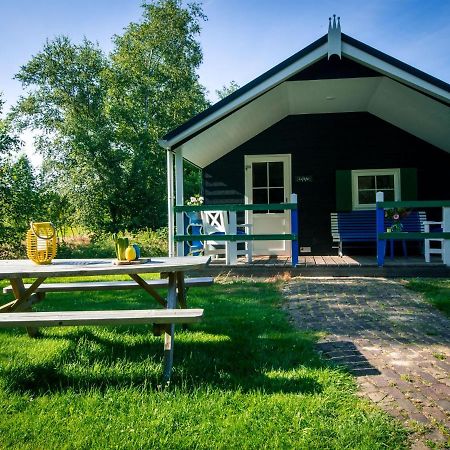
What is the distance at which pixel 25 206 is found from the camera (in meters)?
11.5

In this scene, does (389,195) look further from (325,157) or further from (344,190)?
(325,157)

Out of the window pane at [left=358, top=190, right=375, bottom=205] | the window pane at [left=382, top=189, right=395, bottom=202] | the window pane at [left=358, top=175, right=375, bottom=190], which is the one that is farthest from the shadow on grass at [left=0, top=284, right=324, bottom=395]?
the window pane at [left=382, top=189, right=395, bottom=202]

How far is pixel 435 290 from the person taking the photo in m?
6.03

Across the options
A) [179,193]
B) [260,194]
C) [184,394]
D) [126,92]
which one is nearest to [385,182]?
[260,194]

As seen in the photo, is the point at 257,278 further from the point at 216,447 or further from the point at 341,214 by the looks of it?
the point at 216,447

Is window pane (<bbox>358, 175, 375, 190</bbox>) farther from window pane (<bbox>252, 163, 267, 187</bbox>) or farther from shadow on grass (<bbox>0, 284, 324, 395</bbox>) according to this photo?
shadow on grass (<bbox>0, 284, 324, 395</bbox>)

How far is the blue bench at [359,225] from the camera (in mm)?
8648

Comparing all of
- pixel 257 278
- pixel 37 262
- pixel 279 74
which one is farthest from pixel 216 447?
pixel 279 74

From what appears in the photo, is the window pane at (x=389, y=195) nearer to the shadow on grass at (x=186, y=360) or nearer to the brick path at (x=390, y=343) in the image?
the brick path at (x=390, y=343)

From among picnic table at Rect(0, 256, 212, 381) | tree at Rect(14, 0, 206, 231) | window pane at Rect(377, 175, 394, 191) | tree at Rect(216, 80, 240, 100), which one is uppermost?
tree at Rect(216, 80, 240, 100)

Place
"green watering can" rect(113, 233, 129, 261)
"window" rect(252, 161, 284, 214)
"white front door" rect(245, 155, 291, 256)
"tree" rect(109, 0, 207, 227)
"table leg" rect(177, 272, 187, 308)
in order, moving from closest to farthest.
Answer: "green watering can" rect(113, 233, 129, 261) → "table leg" rect(177, 272, 187, 308) → "white front door" rect(245, 155, 291, 256) → "window" rect(252, 161, 284, 214) → "tree" rect(109, 0, 207, 227)

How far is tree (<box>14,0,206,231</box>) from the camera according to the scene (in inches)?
703

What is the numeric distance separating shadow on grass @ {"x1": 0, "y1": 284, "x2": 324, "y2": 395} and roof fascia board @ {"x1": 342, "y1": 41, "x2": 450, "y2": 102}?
14.1 ft

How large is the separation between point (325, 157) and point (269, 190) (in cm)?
145
